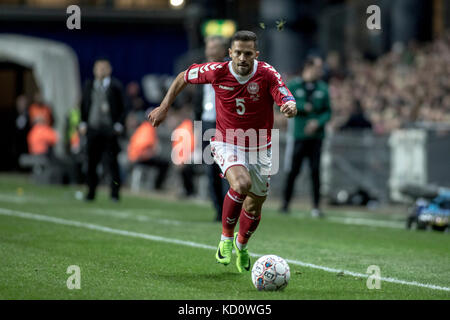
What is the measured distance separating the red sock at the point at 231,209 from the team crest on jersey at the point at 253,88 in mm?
880

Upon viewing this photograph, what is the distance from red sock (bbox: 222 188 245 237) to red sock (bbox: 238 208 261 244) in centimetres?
8

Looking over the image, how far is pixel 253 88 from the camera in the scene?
318 inches

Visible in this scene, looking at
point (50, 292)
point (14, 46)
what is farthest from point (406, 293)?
point (14, 46)

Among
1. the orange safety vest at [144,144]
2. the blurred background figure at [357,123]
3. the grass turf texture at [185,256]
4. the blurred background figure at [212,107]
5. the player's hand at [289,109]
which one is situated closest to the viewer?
Answer: the grass turf texture at [185,256]

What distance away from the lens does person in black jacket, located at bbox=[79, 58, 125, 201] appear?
49.5ft

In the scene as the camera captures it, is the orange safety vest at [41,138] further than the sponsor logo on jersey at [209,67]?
A: Yes

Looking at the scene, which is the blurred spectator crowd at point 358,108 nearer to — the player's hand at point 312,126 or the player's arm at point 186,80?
the player's hand at point 312,126

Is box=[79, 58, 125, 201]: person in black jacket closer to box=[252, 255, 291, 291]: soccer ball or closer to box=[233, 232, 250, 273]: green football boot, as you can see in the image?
box=[233, 232, 250, 273]: green football boot

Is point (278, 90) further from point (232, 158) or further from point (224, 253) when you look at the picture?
point (224, 253)

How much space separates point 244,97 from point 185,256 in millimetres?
1754

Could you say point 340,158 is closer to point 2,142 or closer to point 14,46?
point 14,46

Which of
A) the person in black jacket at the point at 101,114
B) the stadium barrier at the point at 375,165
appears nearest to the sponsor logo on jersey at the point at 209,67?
the person in black jacket at the point at 101,114

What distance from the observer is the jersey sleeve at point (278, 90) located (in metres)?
7.74
